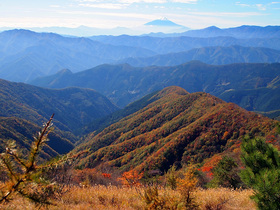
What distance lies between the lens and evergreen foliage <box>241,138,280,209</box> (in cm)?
553

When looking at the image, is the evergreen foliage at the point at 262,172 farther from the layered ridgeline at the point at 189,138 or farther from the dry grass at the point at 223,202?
the layered ridgeline at the point at 189,138

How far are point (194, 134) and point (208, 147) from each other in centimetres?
844

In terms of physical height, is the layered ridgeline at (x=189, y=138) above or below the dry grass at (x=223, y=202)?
below

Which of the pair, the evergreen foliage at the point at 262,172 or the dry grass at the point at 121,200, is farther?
the dry grass at the point at 121,200

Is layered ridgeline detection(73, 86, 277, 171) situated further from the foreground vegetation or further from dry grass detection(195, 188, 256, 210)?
dry grass detection(195, 188, 256, 210)

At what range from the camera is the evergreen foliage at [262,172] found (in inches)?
218

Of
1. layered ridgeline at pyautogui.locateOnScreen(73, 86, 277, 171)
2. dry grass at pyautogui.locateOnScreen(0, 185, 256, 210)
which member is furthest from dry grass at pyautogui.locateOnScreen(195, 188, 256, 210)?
layered ridgeline at pyautogui.locateOnScreen(73, 86, 277, 171)

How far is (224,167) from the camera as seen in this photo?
24234 millimetres

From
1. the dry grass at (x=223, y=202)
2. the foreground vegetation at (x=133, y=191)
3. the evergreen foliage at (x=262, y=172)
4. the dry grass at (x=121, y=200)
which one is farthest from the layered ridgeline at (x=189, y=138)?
the evergreen foliage at (x=262, y=172)

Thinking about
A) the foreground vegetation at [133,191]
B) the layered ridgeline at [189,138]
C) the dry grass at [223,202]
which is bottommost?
the layered ridgeline at [189,138]

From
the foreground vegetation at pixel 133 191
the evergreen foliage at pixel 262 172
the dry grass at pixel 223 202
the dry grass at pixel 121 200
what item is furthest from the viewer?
the dry grass at pixel 223 202

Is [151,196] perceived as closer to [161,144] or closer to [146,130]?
[161,144]

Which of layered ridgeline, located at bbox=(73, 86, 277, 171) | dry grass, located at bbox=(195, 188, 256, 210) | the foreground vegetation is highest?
the foreground vegetation

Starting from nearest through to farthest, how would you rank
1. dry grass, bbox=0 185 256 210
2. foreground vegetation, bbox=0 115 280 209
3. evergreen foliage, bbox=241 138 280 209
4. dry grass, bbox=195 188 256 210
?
1. foreground vegetation, bbox=0 115 280 209
2. evergreen foliage, bbox=241 138 280 209
3. dry grass, bbox=0 185 256 210
4. dry grass, bbox=195 188 256 210
